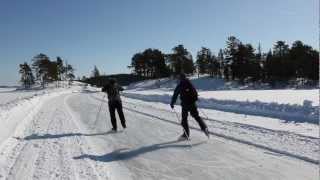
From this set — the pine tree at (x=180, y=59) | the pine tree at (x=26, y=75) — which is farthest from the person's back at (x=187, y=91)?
the pine tree at (x=26, y=75)

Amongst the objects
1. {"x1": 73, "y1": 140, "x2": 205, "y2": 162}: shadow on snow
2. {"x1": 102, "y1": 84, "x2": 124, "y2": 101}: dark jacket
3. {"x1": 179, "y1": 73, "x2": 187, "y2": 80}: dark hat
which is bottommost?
{"x1": 73, "y1": 140, "x2": 205, "y2": 162}: shadow on snow

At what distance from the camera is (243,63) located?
320 feet

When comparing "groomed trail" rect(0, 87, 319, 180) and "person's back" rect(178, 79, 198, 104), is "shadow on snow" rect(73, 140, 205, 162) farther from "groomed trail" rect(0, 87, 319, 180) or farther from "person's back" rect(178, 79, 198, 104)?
"person's back" rect(178, 79, 198, 104)

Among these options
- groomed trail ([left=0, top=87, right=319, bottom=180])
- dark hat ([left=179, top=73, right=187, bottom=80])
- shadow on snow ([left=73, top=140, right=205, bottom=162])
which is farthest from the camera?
dark hat ([left=179, top=73, right=187, bottom=80])

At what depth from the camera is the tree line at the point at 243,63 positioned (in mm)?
85875

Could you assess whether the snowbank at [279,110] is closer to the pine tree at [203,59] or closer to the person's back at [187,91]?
the person's back at [187,91]

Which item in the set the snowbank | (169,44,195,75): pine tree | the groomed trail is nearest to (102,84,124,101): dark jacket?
the groomed trail

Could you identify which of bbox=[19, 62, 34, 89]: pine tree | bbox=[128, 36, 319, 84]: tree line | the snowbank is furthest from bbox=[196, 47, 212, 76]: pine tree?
the snowbank

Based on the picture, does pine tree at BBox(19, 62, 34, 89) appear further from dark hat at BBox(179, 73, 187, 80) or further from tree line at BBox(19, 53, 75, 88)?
dark hat at BBox(179, 73, 187, 80)

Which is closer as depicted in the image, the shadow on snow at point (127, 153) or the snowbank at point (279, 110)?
the shadow on snow at point (127, 153)

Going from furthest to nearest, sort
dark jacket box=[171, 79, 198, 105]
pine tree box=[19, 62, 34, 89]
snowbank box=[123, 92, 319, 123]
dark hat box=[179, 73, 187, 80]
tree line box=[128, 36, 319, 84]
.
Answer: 1. pine tree box=[19, 62, 34, 89]
2. tree line box=[128, 36, 319, 84]
3. snowbank box=[123, 92, 319, 123]
4. dark jacket box=[171, 79, 198, 105]
5. dark hat box=[179, 73, 187, 80]

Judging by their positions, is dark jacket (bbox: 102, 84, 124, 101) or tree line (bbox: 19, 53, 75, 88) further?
tree line (bbox: 19, 53, 75, 88)

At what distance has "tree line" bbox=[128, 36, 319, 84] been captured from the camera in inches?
3381

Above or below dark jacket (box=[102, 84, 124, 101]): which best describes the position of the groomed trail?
below
